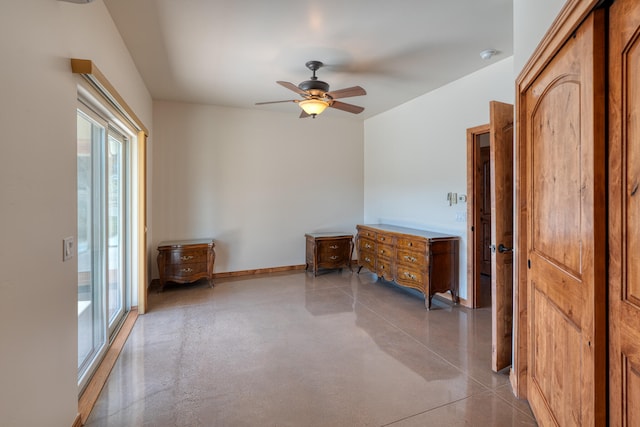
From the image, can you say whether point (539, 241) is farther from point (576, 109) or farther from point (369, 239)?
point (369, 239)

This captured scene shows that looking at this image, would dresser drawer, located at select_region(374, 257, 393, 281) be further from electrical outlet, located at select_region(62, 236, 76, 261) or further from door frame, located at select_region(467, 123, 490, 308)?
electrical outlet, located at select_region(62, 236, 76, 261)

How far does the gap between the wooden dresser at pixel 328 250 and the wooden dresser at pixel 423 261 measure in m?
1.04

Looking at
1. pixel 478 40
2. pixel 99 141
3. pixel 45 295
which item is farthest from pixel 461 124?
pixel 45 295

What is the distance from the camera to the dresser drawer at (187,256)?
14.4ft

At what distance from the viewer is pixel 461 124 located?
3.91m

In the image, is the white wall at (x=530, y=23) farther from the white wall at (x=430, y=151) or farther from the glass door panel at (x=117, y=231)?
the glass door panel at (x=117, y=231)

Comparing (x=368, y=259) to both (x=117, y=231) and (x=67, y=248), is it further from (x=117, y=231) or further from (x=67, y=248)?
(x=67, y=248)

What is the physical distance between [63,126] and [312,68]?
2502 millimetres

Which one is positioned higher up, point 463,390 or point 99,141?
point 99,141

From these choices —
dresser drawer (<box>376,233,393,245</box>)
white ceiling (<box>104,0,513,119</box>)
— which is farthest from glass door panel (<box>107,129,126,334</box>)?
dresser drawer (<box>376,233,393,245</box>)

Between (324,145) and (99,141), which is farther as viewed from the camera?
(324,145)

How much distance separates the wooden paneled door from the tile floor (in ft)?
3.26

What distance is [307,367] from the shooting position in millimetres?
2465

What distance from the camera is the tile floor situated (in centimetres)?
193
